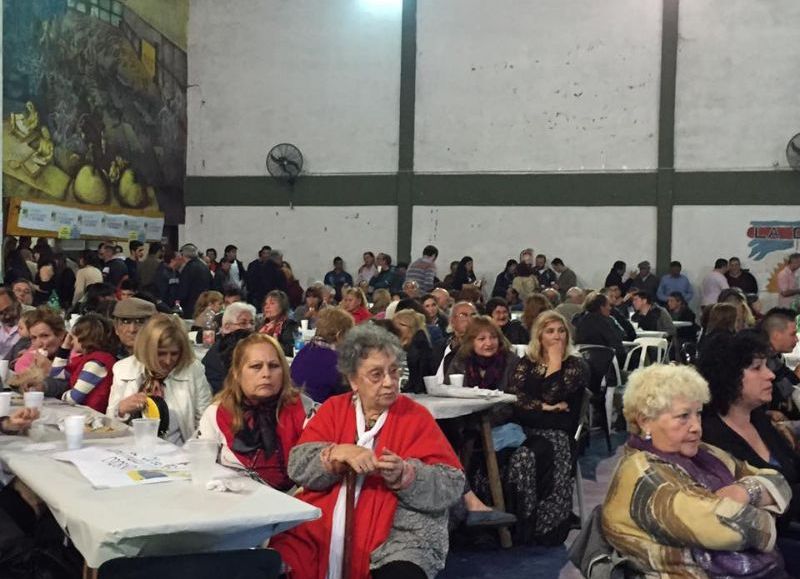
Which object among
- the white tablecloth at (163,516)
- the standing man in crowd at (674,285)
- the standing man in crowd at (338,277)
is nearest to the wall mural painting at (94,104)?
the standing man in crowd at (338,277)

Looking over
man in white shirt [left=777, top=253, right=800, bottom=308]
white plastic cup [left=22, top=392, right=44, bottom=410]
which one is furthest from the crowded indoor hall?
man in white shirt [left=777, top=253, right=800, bottom=308]

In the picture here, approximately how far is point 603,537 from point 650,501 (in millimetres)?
216

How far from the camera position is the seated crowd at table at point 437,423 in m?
2.90

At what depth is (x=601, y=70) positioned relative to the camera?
15836 millimetres

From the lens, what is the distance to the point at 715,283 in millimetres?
14773

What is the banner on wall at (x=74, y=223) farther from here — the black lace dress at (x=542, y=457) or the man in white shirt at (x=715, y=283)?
the black lace dress at (x=542, y=457)

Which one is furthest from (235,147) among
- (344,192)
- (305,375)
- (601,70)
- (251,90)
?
(305,375)

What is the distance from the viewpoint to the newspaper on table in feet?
9.58

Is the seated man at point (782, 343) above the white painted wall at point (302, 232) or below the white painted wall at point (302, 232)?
below

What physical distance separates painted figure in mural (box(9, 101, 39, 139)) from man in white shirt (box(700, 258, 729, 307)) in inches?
382

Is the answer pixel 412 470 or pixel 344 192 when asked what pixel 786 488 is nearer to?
pixel 412 470

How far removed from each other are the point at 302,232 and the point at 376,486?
14.4 meters

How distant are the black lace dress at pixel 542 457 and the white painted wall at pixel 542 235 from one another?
10.6 m

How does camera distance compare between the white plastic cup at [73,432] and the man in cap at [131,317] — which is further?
the man in cap at [131,317]
